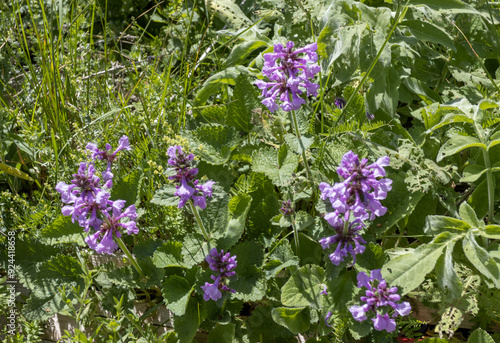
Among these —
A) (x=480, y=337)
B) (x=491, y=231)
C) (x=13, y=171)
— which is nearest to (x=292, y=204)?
(x=491, y=231)

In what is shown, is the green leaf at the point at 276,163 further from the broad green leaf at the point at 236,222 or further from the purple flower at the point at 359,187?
the purple flower at the point at 359,187

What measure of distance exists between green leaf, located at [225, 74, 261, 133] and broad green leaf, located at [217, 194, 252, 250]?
442mm

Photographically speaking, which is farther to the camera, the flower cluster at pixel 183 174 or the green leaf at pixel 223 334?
the green leaf at pixel 223 334

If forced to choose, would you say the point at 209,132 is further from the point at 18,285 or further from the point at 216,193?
the point at 18,285

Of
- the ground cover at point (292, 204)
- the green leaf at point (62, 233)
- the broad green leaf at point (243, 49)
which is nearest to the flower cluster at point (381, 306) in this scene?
→ the ground cover at point (292, 204)

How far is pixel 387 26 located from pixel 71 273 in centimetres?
161

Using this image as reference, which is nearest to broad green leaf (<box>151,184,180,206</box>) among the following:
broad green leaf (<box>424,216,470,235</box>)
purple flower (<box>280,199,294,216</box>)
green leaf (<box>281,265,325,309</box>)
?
purple flower (<box>280,199,294,216</box>)

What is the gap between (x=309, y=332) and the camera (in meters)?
1.93

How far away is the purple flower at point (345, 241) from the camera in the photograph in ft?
5.52

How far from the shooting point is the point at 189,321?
1.82 metres

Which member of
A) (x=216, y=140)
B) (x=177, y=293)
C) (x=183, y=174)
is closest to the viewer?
(x=183, y=174)

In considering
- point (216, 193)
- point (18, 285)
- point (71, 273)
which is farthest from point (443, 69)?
point (18, 285)

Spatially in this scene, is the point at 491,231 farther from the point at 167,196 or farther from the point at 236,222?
the point at 167,196

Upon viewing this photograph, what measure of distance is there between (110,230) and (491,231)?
1289 millimetres
